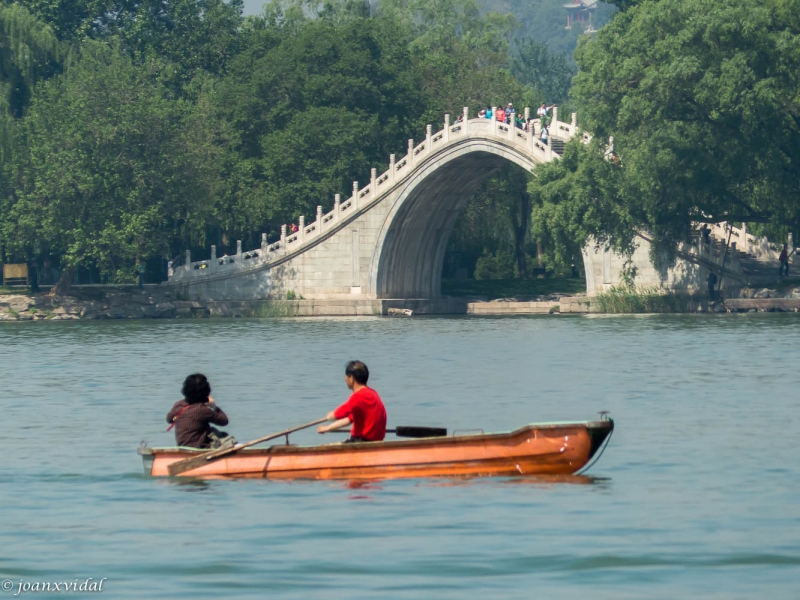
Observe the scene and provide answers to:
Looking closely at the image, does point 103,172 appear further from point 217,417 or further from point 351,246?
point 217,417

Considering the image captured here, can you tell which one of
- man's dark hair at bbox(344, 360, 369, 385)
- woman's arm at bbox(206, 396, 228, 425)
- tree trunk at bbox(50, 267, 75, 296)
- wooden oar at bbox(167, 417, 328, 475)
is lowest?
wooden oar at bbox(167, 417, 328, 475)

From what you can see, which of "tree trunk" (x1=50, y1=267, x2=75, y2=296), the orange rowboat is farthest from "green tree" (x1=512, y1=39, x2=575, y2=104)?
the orange rowboat

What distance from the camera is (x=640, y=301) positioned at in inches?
2318

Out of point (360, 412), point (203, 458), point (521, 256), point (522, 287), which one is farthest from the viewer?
point (521, 256)

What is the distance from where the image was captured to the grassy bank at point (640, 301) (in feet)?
188

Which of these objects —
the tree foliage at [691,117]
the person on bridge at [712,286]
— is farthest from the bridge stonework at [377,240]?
the person on bridge at [712,286]

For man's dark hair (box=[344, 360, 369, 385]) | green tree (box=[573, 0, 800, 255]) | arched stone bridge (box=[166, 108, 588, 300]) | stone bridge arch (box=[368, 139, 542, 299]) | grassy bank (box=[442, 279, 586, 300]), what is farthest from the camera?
grassy bank (box=[442, 279, 586, 300])

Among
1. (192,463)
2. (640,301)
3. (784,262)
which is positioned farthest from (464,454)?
(640,301)

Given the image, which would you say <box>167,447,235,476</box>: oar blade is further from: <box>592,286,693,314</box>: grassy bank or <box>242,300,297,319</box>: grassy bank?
<box>242,300,297,319</box>: grassy bank

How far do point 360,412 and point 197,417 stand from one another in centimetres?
196

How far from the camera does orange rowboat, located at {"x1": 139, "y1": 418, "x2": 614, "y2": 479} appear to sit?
18.0 metres

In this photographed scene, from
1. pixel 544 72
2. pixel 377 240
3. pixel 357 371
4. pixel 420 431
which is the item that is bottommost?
pixel 420 431

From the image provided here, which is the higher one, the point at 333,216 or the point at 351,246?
the point at 333,216

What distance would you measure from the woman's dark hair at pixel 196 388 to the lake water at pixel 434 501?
1008 mm
